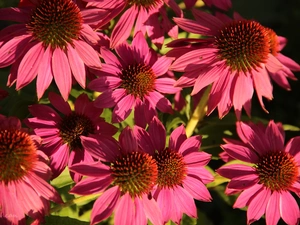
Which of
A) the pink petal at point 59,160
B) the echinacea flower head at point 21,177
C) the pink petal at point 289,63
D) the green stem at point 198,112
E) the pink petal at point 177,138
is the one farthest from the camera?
the pink petal at point 289,63

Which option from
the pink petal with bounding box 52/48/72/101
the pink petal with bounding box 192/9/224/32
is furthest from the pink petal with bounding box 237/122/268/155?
the pink petal with bounding box 52/48/72/101

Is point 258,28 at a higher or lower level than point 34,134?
higher

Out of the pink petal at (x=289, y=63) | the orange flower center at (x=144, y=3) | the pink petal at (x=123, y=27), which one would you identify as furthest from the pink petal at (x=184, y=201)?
the pink petal at (x=289, y=63)

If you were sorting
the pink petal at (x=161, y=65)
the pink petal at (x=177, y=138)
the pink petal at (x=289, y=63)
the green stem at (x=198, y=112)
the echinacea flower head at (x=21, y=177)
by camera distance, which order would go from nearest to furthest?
the echinacea flower head at (x=21, y=177) → the pink petal at (x=177, y=138) → the pink petal at (x=161, y=65) → the green stem at (x=198, y=112) → the pink petal at (x=289, y=63)

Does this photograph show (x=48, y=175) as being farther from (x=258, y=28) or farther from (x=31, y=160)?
(x=258, y=28)

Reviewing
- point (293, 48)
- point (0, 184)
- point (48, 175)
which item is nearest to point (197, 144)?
point (48, 175)

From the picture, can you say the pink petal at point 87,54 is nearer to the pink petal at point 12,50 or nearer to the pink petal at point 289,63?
the pink petal at point 12,50

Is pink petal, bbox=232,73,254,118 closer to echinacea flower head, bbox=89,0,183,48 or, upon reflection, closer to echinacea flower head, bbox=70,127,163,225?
echinacea flower head, bbox=89,0,183,48
